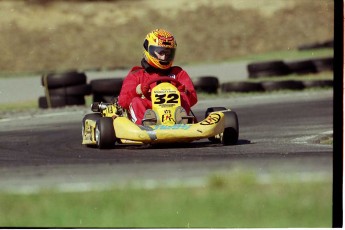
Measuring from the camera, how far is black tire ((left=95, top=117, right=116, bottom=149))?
10.6 meters

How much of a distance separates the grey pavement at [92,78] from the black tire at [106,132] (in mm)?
8237

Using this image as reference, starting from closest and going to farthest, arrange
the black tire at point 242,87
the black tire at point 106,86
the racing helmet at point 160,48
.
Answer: the racing helmet at point 160,48 < the black tire at point 106,86 < the black tire at point 242,87

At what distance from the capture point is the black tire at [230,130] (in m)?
10.8

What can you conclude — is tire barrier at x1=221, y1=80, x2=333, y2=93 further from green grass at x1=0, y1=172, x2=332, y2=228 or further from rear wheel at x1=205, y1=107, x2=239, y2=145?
green grass at x1=0, y1=172, x2=332, y2=228

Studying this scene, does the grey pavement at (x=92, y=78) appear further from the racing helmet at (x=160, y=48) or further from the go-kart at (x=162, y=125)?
the go-kart at (x=162, y=125)

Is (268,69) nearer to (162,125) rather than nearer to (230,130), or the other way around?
(230,130)

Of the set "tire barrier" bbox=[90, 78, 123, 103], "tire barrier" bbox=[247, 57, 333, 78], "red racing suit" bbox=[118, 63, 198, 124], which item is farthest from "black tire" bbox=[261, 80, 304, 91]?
"red racing suit" bbox=[118, 63, 198, 124]

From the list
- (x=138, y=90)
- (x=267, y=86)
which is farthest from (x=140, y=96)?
(x=267, y=86)

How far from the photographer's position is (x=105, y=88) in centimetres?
1577

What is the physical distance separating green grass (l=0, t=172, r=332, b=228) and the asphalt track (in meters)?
0.33

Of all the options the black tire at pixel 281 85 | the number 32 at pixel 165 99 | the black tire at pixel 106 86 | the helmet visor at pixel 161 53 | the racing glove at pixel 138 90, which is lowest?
the black tire at pixel 281 85

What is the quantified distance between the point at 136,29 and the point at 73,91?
50.6 ft

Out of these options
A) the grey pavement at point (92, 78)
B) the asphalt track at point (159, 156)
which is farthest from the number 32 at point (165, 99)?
the grey pavement at point (92, 78)

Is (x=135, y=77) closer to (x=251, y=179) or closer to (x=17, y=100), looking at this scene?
(x=251, y=179)
